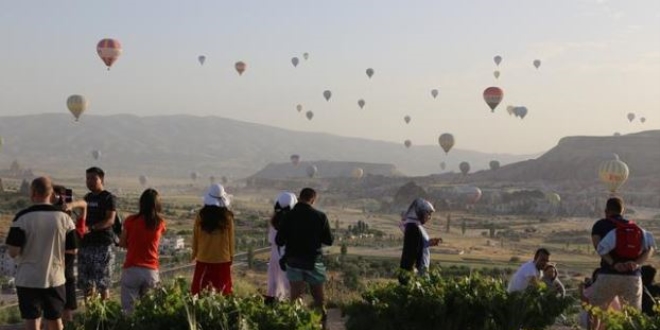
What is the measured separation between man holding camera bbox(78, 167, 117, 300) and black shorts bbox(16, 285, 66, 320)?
4.18 feet

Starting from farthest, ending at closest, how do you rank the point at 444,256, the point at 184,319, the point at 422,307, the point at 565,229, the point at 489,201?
the point at 489,201 → the point at 565,229 → the point at 444,256 → the point at 422,307 → the point at 184,319

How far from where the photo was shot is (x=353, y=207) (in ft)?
433

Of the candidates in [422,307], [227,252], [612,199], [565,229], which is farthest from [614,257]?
[565,229]

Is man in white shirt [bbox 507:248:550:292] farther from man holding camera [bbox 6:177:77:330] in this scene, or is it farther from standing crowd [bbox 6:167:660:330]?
man holding camera [bbox 6:177:77:330]

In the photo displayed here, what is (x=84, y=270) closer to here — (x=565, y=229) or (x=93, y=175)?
(x=93, y=175)

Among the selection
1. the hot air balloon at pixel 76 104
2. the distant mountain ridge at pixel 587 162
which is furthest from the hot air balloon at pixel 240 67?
the distant mountain ridge at pixel 587 162

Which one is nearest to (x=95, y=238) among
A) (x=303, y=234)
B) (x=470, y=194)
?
(x=303, y=234)

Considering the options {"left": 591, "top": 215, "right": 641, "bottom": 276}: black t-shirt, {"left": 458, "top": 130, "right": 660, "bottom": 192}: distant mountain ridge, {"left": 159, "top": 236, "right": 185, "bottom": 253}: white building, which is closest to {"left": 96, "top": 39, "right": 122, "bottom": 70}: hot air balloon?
{"left": 159, "top": 236, "right": 185, "bottom": 253}: white building

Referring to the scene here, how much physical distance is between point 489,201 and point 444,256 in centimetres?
7095

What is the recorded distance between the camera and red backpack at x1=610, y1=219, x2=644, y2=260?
862cm

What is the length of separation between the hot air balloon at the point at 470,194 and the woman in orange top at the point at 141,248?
109 metres

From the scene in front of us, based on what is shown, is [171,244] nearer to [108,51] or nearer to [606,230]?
[108,51]

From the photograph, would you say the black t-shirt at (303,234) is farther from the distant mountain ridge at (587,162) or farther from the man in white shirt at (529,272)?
the distant mountain ridge at (587,162)

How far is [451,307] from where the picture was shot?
24.8 feet
